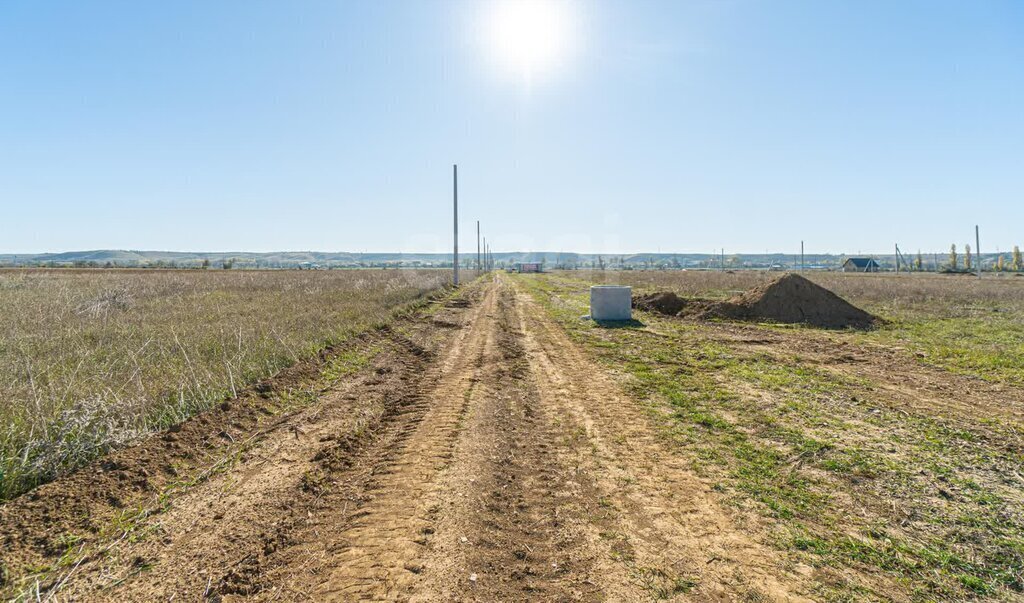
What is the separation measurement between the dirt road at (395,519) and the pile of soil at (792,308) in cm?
1177

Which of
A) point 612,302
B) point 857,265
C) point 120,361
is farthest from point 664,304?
point 857,265

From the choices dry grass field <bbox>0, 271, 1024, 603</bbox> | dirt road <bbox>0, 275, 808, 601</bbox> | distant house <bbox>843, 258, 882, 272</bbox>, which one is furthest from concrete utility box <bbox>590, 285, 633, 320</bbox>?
distant house <bbox>843, 258, 882, 272</bbox>

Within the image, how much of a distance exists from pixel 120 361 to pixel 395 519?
6434 millimetres

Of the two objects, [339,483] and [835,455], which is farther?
[835,455]

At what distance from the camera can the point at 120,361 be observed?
6.95 meters

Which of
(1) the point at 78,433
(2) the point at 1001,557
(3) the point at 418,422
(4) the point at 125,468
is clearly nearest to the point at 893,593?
(2) the point at 1001,557

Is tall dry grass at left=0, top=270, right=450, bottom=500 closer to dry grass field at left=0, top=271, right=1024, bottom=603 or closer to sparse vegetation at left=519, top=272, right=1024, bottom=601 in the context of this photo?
dry grass field at left=0, top=271, right=1024, bottom=603

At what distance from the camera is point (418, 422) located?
221 inches

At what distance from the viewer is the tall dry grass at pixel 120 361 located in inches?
167

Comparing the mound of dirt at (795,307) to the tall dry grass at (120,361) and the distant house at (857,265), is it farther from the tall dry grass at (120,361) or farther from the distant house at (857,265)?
the distant house at (857,265)

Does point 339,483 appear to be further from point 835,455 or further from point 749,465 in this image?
point 835,455

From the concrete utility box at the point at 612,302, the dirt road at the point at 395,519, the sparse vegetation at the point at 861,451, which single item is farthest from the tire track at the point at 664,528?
the concrete utility box at the point at 612,302

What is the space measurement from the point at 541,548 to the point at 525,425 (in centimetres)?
248

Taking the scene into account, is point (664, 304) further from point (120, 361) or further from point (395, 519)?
point (120, 361)
